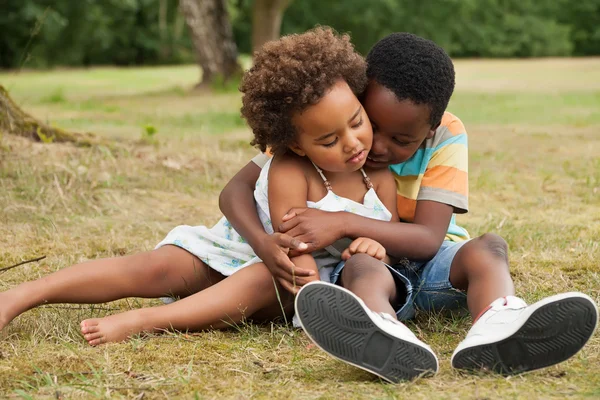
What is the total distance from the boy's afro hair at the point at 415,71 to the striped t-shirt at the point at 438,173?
0.37 feet

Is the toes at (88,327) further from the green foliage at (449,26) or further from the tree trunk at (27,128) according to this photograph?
the green foliage at (449,26)

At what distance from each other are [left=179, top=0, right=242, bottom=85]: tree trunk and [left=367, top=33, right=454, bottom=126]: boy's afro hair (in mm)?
10567

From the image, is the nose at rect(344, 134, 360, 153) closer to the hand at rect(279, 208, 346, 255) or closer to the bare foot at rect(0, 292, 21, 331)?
the hand at rect(279, 208, 346, 255)

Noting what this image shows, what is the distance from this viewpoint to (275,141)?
274 cm

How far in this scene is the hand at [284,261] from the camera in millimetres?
2648

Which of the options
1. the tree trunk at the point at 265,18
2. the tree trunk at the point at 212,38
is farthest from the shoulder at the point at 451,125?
the tree trunk at the point at 265,18

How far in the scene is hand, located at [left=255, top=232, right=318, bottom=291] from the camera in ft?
8.69

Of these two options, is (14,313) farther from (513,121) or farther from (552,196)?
(513,121)

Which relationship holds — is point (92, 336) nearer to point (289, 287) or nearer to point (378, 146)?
point (289, 287)

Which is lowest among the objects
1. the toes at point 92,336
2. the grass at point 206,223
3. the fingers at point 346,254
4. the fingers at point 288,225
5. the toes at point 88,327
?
the grass at point 206,223

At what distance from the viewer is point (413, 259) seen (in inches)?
111

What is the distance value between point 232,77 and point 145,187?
28.7 feet

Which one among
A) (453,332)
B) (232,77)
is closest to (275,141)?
(453,332)

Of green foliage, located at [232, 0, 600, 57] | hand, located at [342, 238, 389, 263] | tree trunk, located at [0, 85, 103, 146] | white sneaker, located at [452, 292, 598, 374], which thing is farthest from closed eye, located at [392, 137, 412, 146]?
green foliage, located at [232, 0, 600, 57]
